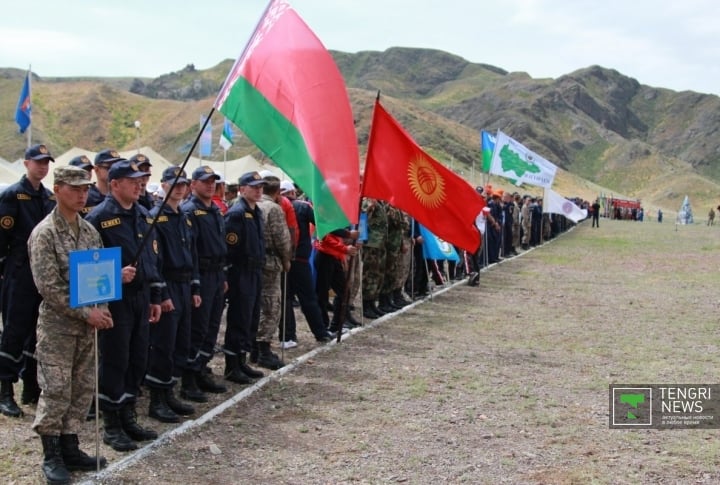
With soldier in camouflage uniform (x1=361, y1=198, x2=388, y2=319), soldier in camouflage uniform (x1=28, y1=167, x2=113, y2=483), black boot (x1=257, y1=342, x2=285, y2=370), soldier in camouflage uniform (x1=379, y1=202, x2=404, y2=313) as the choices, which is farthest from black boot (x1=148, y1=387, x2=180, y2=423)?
soldier in camouflage uniform (x1=379, y1=202, x2=404, y2=313)

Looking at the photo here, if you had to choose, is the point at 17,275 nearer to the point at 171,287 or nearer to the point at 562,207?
the point at 171,287

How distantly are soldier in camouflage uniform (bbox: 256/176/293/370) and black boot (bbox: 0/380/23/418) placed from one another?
2625 mm

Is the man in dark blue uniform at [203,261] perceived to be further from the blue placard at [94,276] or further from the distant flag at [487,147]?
the distant flag at [487,147]

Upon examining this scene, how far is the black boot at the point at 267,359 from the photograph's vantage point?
8430 mm

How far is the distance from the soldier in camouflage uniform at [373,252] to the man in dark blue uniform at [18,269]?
5.96m

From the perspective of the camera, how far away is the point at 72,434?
5145 millimetres

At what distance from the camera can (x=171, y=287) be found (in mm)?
6320

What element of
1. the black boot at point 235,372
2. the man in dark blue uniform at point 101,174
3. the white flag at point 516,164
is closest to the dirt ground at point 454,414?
the black boot at point 235,372

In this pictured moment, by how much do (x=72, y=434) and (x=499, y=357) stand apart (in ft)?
17.6

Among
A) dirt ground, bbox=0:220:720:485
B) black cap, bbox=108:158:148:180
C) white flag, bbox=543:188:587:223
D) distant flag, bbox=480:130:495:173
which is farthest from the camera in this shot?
white flag, bbox=543:188:587:223

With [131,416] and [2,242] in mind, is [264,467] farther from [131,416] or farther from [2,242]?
[2,242]

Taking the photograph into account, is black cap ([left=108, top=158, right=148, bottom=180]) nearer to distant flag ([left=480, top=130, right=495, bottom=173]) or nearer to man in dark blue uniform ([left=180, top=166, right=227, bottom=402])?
man in dark blue uniform ([left=180, top=166, right=227, bottom=402])

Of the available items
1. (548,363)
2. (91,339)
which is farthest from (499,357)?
(91,339)

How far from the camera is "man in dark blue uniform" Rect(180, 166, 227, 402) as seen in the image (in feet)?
23.3
